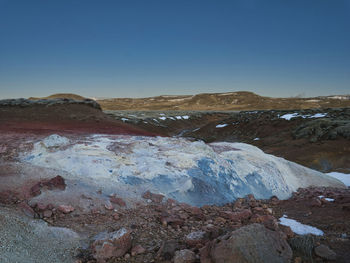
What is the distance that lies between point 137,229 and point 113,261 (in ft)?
3.58

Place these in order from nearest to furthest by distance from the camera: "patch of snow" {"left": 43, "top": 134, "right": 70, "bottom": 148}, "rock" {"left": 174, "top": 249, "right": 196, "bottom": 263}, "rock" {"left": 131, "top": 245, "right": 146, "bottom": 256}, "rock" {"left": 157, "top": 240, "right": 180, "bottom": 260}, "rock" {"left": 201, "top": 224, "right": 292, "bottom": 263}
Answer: "rock" {"left": 201, "top": 224, "right": 292, "bottom": 263} < "rock" {"left": 174, "top": 249, "right": 196, "bottom": 263} < "rock" {"left": 157, "top": 240, "right": 180, "bottom": 260} < "rock" {"left": 131, "top": 245, "right": 146, "bottom": 256} < "patch of snow" {"left": 43, "top": 134, "right": 70, "bottom": 148}

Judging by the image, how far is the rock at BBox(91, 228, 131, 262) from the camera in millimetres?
3654

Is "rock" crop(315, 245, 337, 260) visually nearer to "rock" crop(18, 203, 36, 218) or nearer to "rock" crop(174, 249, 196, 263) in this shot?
"rock" crop(174, 249, 196, 263)

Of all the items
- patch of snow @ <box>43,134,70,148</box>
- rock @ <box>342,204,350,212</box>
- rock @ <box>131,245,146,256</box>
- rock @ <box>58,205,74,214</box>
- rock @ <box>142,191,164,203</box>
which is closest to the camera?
rock @ <box>131,245,146,256</box>

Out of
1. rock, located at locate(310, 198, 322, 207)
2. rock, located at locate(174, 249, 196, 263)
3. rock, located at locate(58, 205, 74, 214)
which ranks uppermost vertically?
rock, located at locate(58, 205, 74, 214)

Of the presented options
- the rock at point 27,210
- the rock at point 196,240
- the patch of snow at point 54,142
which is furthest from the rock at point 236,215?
the patch of snow at point 54,142

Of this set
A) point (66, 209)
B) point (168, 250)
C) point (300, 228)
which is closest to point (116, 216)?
point (66, 209)

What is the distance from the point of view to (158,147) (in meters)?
8.24

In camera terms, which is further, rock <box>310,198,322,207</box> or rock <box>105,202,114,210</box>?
rock <box>310,198,322,207</box>

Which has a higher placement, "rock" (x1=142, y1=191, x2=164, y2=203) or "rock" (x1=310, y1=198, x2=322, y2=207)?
"rock" (x1=142, y1=191, x2=164, y2=203)

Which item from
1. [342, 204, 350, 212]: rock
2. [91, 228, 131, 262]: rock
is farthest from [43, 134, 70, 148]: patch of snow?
[342, 204, 350, 212]: rock

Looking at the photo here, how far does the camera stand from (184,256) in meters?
3.51

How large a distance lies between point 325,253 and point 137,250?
2.97m

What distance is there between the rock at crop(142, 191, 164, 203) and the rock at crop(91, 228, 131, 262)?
77.6 inches
